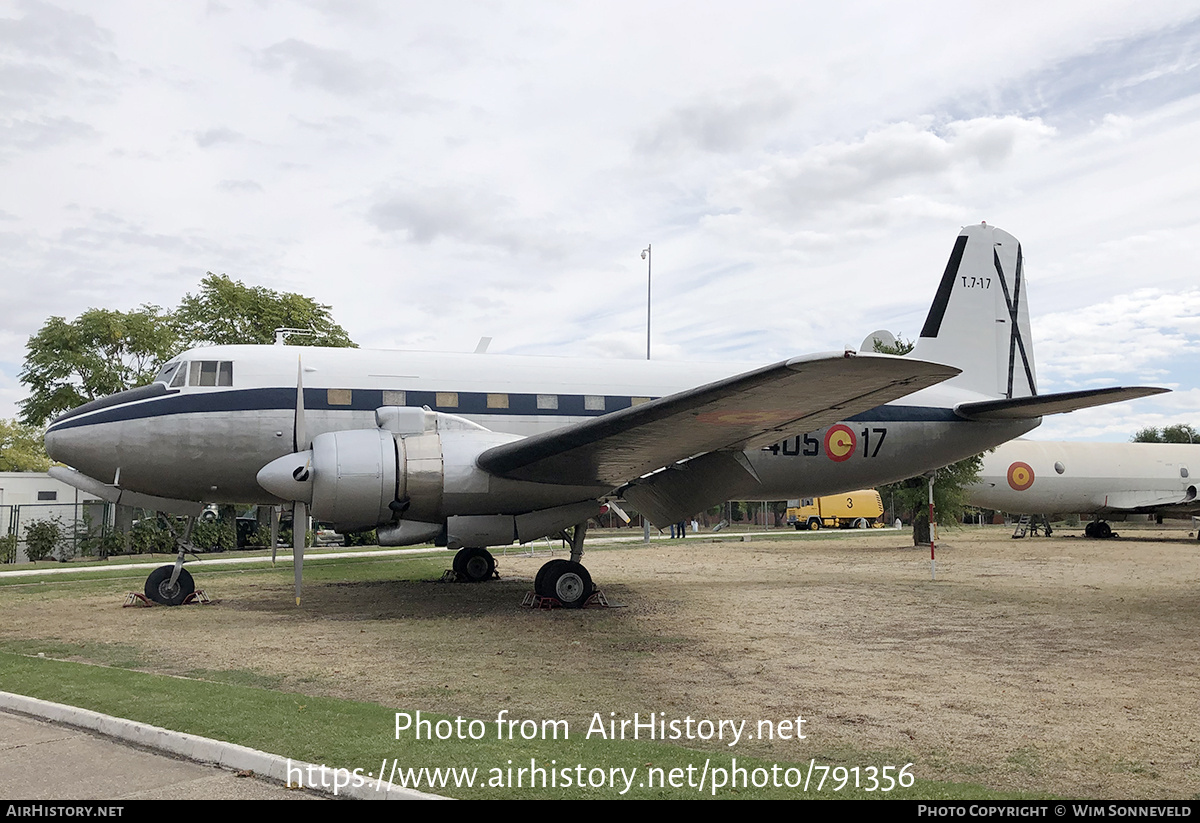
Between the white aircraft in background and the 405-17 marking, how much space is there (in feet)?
72.4

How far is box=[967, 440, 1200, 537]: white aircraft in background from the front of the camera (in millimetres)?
35625

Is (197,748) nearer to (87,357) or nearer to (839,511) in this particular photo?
(87,357)

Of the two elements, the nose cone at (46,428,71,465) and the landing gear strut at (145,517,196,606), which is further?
the landing gear strut at (145,517,196,606)

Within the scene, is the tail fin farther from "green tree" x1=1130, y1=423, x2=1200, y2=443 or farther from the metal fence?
"green tree" x1=1130, y1=423, x2=1200, y2=443

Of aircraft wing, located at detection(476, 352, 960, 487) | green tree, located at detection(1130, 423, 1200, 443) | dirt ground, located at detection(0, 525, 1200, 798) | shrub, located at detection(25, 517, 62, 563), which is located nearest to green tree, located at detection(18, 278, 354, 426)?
shrub, located at detection(25, 517, 62, 563)

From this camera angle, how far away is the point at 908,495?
30500mm

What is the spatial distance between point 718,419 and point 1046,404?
696 cm

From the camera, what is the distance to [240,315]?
119ft

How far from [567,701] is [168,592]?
9.31 meters

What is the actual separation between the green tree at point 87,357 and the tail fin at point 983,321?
104 feet

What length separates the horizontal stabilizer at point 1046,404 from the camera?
401 inches

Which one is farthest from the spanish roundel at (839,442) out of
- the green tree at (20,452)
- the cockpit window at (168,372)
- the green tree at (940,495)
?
the green tree at (20,452)

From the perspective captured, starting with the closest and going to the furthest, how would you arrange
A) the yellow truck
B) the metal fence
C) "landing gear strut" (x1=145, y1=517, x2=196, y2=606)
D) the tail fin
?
"landing gear strut" (x1=145, y1=517, x2=196, y2=606) < the tail fin < the metal fence < the yellow truck

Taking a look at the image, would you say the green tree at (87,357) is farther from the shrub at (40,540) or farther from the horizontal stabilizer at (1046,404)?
the horizontal stabilizer at (1046,404)
